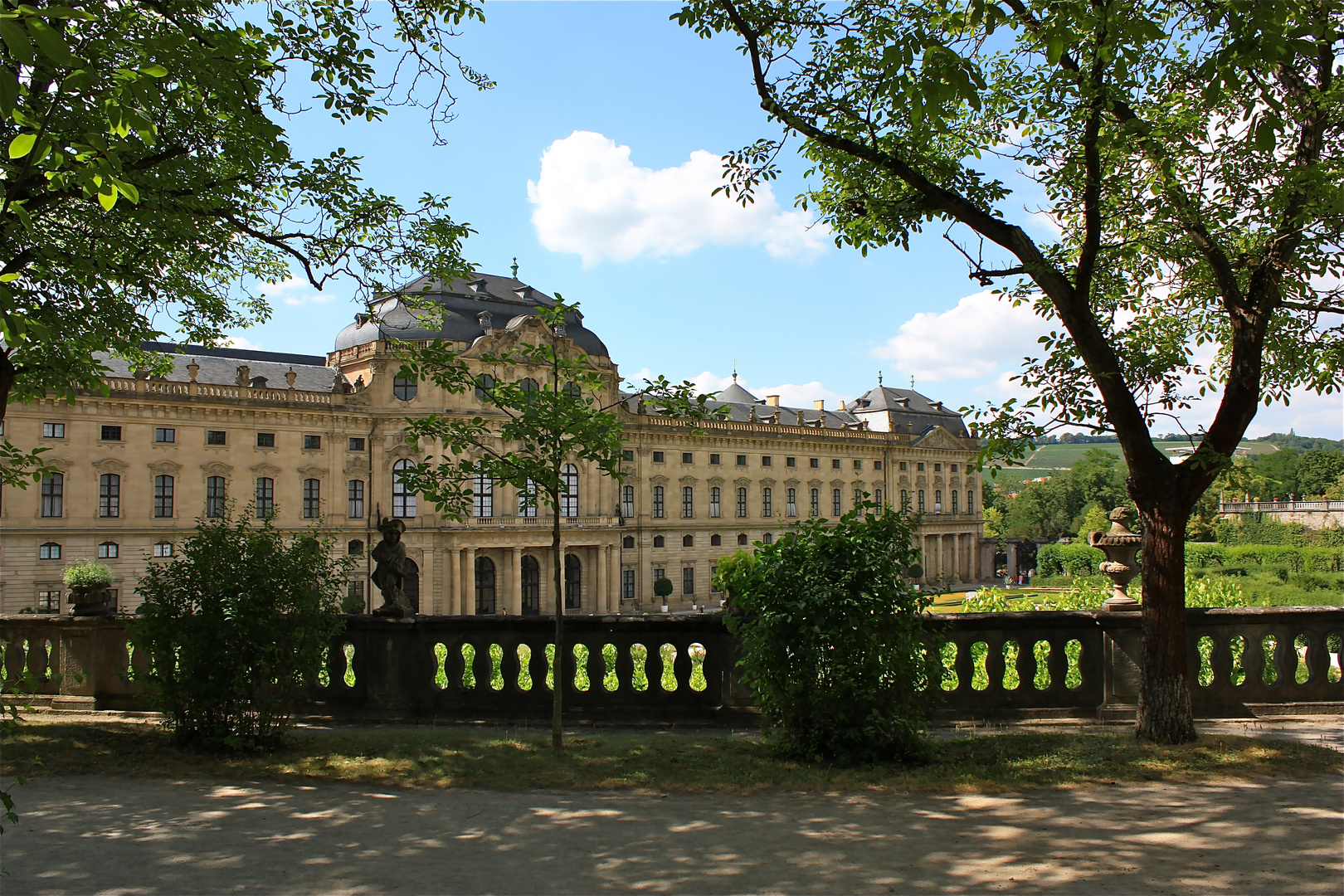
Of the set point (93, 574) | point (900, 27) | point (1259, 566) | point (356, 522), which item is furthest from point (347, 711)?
point (1259, 566)

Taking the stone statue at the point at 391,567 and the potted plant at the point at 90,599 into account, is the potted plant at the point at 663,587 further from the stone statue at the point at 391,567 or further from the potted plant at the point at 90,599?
the stone statue at the point at 391,567

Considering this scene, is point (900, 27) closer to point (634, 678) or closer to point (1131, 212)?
point (1131, 212)

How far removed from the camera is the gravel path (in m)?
4.36

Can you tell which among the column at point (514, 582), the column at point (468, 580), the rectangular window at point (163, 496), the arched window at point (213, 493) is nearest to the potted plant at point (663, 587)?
the column at point (514, 582)

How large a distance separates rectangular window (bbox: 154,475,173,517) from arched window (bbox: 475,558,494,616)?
15.4 m

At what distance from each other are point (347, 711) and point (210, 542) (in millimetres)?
2219

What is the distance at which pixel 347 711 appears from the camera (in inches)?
339

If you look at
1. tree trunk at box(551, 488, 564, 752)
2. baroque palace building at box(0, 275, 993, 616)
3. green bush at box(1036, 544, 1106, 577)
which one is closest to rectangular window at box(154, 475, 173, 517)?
baroque palace building at box(0, 275, 993, 616)

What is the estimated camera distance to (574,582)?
5512cm

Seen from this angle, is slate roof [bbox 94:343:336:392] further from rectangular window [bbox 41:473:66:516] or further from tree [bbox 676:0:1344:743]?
tree [bbox 676:0:1344:743]

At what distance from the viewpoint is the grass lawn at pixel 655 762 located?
6051mm

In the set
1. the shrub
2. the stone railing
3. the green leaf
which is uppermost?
the green leaf

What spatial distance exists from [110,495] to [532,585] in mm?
21629

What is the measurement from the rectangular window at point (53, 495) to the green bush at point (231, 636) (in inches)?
1555
